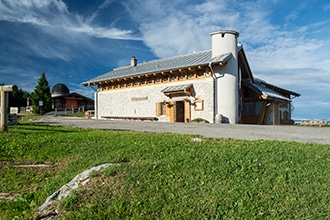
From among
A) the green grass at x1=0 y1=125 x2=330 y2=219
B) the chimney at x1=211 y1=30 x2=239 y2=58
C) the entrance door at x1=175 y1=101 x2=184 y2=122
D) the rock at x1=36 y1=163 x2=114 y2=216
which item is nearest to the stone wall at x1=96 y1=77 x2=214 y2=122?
the entrance door at x1=175 y1=101 x2=184 y2=122

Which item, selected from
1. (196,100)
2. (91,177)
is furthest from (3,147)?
(196,100)

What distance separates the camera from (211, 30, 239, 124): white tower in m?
19.0

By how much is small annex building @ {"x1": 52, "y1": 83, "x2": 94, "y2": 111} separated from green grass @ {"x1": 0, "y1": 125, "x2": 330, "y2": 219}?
42.8 metres

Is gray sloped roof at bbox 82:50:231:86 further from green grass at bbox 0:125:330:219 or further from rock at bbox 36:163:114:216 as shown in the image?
rock at bbox 36:163:114:216

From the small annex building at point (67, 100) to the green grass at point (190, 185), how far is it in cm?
4279

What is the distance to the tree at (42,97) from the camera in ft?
138

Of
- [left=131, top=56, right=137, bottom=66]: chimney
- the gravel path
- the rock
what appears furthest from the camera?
[left=131, top=56, right=137, bottom=66]: chimney

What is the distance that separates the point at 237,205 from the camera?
3.31 metres

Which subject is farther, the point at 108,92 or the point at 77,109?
the point at 77,109

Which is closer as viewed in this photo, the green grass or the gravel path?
the green grass

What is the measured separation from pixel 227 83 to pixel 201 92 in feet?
6.34

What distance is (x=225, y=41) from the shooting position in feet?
64.1

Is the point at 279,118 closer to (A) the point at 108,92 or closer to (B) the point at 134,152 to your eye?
(A) the point at 108,92

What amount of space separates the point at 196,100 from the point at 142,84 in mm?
5747
